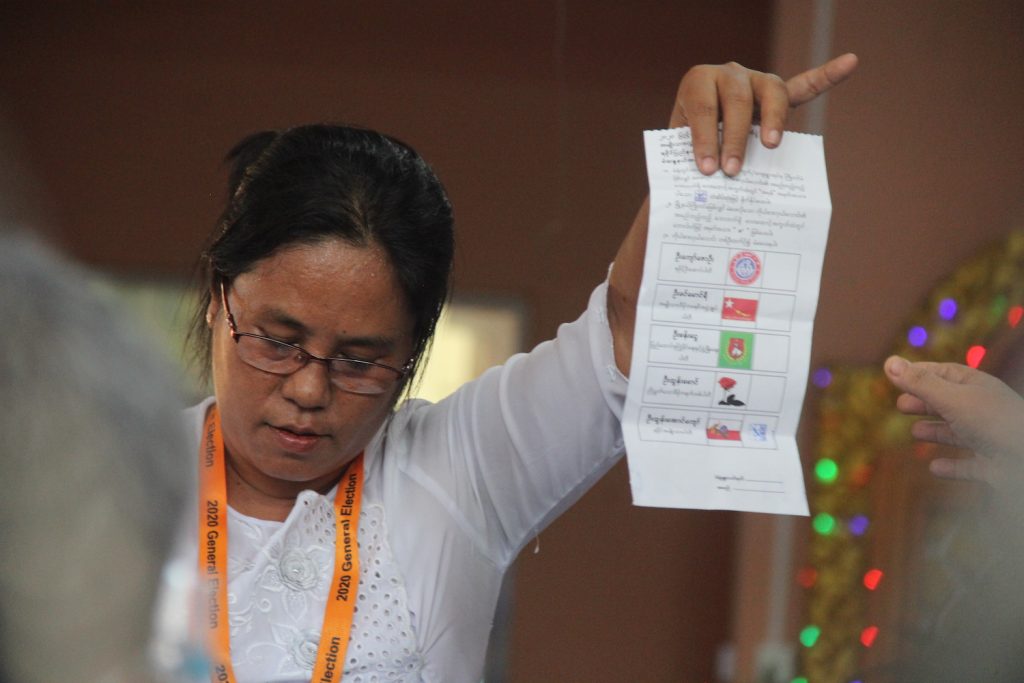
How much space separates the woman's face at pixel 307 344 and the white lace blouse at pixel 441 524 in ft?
0.25

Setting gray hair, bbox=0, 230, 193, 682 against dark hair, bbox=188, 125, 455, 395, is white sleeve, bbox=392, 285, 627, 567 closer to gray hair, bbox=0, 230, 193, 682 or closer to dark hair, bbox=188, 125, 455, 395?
dark hair, bbox=188, 125, 455, 395

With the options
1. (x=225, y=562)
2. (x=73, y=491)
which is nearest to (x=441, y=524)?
(x=225, y=562)

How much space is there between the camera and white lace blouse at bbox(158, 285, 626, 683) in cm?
143

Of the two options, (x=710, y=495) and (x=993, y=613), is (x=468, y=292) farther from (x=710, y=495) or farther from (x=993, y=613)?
(x=993, y=613)

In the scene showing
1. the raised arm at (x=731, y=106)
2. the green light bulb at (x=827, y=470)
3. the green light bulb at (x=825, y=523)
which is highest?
the raised arm at (x=731, y=106)

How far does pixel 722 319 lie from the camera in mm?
1247

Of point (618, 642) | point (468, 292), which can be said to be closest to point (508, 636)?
point (618, 642)

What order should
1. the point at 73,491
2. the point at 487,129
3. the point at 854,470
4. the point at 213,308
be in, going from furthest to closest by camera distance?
1. the point at 487,129
2. the point at 854,470
3. the point at 213,308
4. the point at 73,491

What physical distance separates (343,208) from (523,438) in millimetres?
351

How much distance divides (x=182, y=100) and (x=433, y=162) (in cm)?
78

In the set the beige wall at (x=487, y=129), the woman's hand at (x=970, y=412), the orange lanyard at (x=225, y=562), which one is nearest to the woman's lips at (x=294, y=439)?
the orange lanyard at (x=225, y=562)

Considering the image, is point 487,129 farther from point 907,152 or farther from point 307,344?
point 307,344

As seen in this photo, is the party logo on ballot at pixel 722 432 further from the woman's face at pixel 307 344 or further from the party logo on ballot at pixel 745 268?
the woman's face at pixel 307 344

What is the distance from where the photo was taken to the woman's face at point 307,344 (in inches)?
56.4
